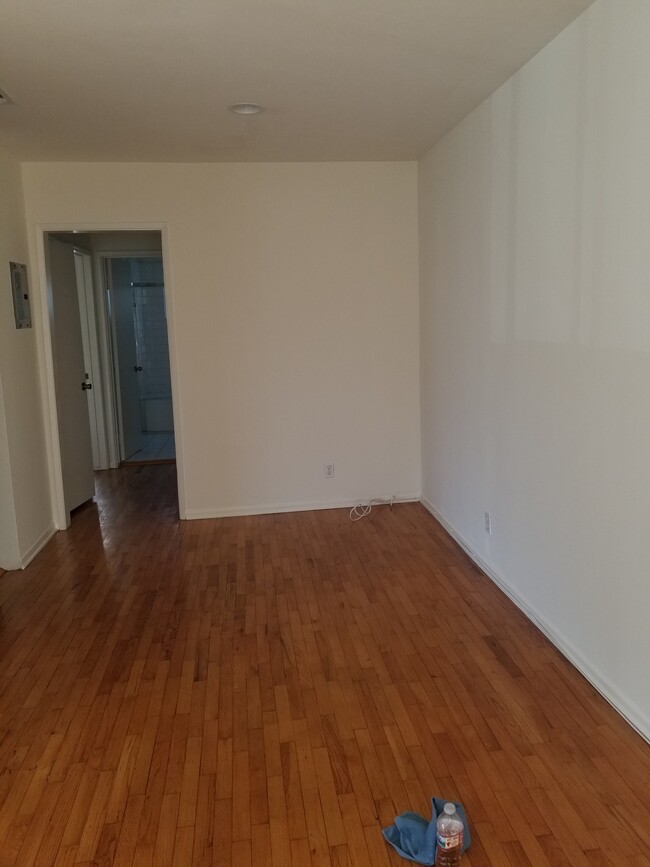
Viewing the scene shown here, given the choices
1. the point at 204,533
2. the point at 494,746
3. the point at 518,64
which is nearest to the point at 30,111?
the point at 518,64

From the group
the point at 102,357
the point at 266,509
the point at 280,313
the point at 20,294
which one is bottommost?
the point at 266,509

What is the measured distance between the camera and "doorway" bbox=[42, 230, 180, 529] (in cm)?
471

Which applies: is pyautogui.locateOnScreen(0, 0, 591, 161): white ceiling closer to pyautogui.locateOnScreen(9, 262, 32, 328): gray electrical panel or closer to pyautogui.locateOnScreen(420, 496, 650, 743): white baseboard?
pyautogui.locateOnScreen(9, 262, 32, 328): gray electrical panel

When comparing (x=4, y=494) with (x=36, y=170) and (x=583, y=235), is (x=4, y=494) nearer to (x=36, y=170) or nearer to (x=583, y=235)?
(x=36, y=170)

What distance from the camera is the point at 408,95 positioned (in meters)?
3.20

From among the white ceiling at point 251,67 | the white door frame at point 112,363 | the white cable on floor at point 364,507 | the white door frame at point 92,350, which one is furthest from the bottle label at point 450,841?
the white door frame at point 112,363

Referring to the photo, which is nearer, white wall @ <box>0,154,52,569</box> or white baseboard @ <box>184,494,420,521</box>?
white wall @ <box>0,154,52,569</box>

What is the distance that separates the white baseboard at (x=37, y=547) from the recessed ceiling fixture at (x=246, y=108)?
2824 millimetres

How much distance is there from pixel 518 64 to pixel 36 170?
3092mm

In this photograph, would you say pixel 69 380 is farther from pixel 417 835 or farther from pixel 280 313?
pixel 417 835

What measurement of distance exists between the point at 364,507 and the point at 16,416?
96.9 inches

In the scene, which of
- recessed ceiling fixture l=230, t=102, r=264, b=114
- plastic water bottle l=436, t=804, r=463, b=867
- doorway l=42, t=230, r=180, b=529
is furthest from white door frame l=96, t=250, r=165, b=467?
plastic water bottle l=436, t=804, r=463, b=867

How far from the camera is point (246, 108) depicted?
328 centimetres

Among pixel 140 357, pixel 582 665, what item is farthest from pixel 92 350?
pixel 582 665
